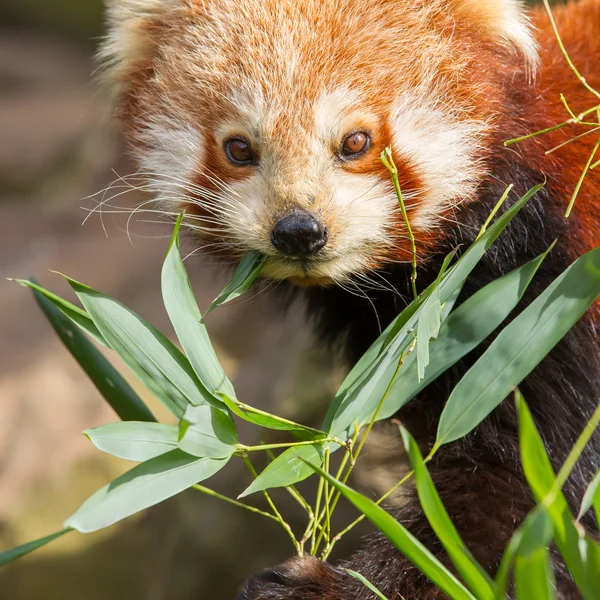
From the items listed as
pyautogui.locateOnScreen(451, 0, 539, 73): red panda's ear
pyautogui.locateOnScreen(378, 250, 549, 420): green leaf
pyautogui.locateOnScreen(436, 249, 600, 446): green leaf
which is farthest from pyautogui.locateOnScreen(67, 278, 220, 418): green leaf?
pyautogui.locateOnScreen(451, 0, 539, 73): red panda's ear

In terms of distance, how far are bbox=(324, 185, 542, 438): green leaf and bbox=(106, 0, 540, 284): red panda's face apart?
247 millimetres

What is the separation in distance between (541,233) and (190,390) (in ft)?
3.47

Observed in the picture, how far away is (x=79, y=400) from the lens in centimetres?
388

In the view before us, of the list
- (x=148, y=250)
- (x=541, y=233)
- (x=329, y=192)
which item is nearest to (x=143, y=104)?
(x=329, y=192)

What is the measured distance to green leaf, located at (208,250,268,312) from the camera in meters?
2.08

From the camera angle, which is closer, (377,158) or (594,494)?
(594,494)

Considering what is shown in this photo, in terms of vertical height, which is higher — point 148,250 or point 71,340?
point 71,340

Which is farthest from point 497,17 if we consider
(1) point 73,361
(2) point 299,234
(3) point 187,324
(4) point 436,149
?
(1) point 73,361

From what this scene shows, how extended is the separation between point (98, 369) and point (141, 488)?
777 mm

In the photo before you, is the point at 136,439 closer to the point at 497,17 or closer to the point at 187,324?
the point at 187,324

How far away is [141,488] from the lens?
1714 mm

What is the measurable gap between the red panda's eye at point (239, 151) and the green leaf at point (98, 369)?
2.26 ft

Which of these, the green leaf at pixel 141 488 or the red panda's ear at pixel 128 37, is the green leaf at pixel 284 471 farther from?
the red panda's ear at pixel 128 37

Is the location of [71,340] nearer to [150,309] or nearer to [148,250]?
[150,309]
